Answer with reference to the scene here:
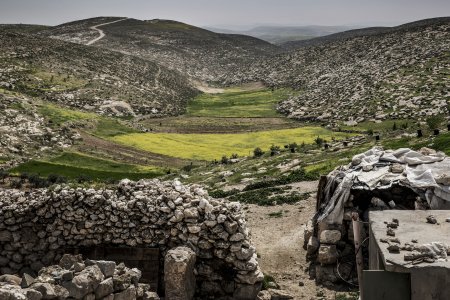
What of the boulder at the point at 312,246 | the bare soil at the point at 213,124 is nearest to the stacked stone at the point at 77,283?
the boulder at the point at 312,246

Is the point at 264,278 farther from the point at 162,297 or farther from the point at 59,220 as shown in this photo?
the point at 59,220

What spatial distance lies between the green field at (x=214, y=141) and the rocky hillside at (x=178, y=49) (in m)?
72.5

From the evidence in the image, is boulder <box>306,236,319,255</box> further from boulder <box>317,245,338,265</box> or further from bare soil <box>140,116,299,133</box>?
bare soil <box>140,116,299,133</box>

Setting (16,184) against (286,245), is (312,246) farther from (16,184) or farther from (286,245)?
(16,184)

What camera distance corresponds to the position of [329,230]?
17.0 m

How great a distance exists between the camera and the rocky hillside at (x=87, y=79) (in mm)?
79375

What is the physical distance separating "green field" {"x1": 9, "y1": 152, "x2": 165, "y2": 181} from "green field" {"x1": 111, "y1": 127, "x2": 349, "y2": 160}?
8699 mm

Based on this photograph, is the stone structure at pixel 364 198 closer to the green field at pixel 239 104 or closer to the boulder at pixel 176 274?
the boulder at pixel 176 274

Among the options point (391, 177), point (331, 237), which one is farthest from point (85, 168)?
point (391, 177)

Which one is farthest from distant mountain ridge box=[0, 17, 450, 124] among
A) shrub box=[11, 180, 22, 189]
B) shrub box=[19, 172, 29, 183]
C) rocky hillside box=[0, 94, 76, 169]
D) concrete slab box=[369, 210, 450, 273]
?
concrete slab box=[369, 210, 450, 273]

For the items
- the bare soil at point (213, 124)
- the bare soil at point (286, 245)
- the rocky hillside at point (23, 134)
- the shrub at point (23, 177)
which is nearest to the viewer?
the bare soil at point (286, 245)

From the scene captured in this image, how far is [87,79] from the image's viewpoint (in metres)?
90.9

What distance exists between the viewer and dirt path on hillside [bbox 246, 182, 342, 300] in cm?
1584

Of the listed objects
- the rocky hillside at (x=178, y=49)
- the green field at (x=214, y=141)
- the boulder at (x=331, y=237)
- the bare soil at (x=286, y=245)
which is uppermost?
the rocky hillside at (x=178, y=49)
